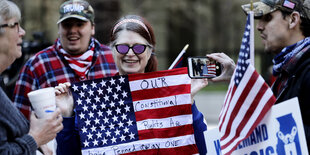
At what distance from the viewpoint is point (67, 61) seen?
4895mm

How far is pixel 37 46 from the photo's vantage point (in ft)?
24.8

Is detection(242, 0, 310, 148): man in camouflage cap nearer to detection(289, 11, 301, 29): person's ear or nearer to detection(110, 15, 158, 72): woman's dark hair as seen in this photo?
detection(289, 11, 301, 29): person's ear

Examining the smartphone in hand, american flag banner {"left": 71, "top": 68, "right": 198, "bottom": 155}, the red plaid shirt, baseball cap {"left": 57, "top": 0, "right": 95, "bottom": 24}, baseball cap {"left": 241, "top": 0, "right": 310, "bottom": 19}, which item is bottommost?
american flag banner {"left": 71, "top": 68, "right": 198, "bottom": 155}

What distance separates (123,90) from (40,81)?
5.98 feet

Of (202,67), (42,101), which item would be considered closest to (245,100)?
(202,67)

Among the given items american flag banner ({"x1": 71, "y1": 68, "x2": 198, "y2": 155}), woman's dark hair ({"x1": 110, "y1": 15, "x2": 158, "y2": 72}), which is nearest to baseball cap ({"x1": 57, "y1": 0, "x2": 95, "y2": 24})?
woman's dark hair ({"x1": 110, "y1": 15, "x2": 158, "y2": 72})

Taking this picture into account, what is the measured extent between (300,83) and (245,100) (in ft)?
1.30

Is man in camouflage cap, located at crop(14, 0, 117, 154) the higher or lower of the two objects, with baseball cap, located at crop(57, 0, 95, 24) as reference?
lower

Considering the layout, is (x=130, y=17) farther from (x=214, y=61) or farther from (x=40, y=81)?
(x=40, y=81)

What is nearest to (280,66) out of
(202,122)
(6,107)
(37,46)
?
(202,122)

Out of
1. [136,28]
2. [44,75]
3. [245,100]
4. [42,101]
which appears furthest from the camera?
[44,75]

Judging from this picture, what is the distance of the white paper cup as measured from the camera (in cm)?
266

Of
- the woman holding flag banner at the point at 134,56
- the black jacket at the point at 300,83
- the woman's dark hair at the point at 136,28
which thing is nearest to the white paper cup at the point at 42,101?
the woman holding flag banner at the point at 134,56

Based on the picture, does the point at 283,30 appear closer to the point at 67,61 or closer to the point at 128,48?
the point at 128,48
